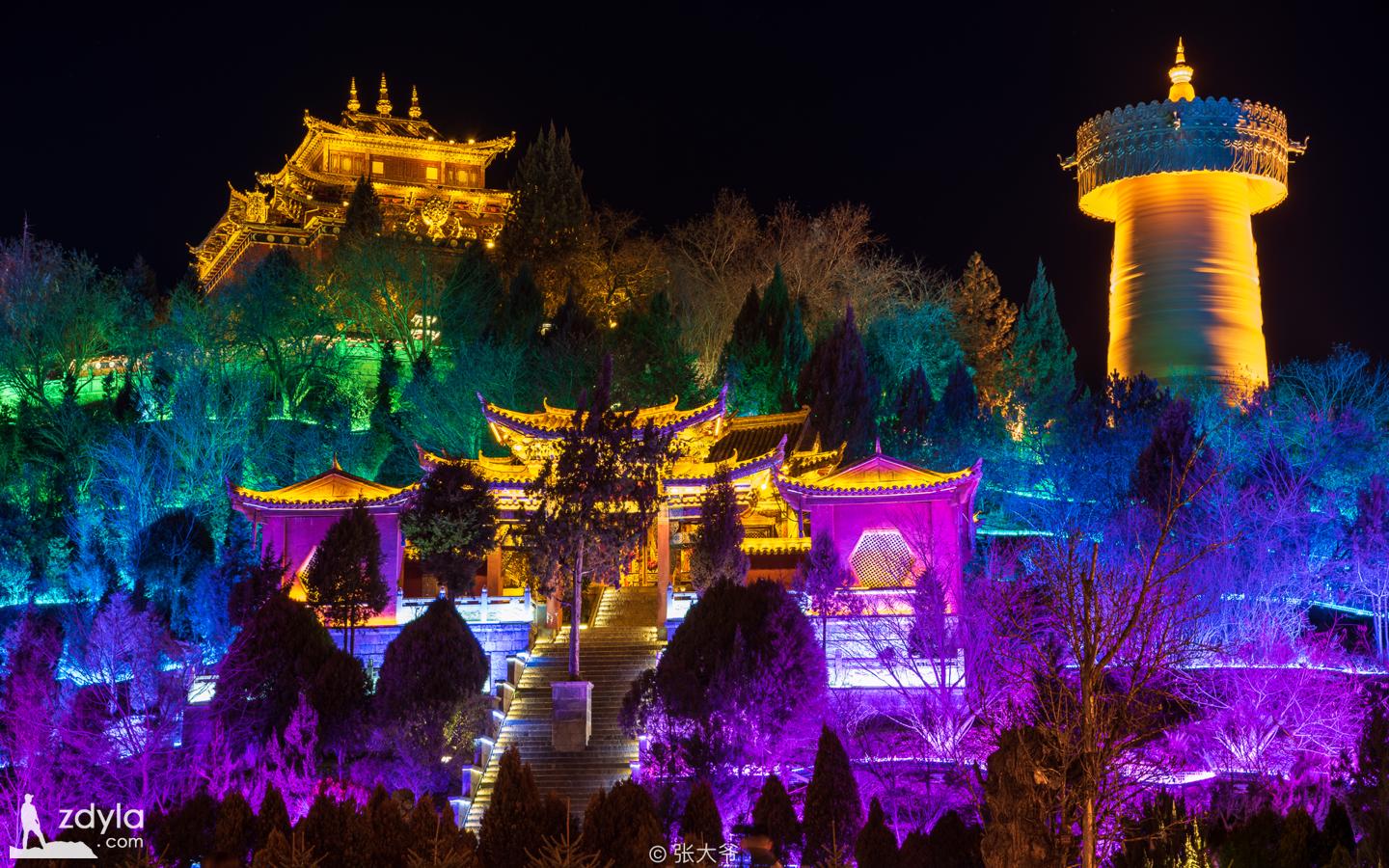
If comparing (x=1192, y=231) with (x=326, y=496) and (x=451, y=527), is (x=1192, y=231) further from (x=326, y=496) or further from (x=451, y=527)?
(x=326, y=496)

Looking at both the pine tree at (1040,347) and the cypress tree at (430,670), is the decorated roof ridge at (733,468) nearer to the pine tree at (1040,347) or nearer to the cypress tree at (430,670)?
the cypress tree at (430,670)

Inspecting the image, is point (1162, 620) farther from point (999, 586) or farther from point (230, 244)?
point (230, 244)

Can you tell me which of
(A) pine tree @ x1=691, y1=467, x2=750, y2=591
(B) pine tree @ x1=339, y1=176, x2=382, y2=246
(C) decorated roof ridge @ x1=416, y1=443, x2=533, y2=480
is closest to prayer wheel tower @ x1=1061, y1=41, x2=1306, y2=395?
(A) pine tree @ x1=691, y1=467, x2=750, y2=591

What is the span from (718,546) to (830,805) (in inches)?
216

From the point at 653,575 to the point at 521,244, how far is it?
528 inches

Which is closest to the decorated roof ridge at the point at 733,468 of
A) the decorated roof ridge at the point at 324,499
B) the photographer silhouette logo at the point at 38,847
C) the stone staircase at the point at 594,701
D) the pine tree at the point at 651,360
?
the stone staircase at the point at 594,701

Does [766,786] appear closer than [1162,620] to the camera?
Yes

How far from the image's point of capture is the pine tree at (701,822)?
44.0 ft

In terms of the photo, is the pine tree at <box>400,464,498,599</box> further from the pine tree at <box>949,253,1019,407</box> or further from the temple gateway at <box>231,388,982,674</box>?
the pine tree at <box>949,253,1019,407</box>

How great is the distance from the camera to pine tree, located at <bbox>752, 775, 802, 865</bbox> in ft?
45.9

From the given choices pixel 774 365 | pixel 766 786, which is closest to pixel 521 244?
pixel 774 365

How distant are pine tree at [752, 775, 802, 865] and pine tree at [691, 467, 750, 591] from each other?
4755mm

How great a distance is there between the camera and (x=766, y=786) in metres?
14.3

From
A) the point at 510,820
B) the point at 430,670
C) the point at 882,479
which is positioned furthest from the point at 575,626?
the point at 882,479
